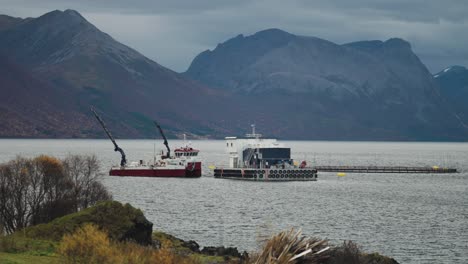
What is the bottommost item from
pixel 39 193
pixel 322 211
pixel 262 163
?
pixel 322 211

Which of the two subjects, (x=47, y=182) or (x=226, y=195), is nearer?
(x=47, y=182)

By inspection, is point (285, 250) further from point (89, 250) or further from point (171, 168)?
point (171, 168)

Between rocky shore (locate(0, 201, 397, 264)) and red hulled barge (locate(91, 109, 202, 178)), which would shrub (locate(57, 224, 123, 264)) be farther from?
red hulled barge (locate(91, 109, 202, 178))

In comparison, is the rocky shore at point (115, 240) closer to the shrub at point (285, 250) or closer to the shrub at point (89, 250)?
the shrub at point (285, 250)

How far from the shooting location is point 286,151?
545 ft

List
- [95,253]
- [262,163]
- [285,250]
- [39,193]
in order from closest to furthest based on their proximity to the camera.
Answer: [285,250] → [95,253] → [39,193] → [262,163]

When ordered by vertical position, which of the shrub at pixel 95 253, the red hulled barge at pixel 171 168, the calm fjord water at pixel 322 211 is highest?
the red hulled barge at pixel 171 168

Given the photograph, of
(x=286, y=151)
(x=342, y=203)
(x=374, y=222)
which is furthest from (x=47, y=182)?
(x=286, y=151)

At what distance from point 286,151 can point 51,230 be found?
414ft

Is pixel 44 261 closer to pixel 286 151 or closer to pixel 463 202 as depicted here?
pixel 463 202

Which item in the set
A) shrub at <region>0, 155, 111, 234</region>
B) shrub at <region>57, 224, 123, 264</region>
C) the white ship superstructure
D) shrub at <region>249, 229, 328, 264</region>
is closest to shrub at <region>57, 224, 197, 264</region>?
shrub at <region>57, 224, 123, 264</region>

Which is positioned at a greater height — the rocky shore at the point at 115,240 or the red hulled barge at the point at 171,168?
the red hulled barge at the point at 171,168

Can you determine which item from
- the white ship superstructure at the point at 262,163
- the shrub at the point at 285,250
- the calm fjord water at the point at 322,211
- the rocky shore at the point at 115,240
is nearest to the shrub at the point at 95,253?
the rocky shore at the point at 115,240

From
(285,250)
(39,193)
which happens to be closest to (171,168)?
(39,193)
